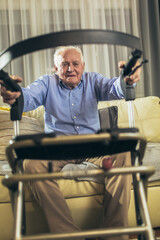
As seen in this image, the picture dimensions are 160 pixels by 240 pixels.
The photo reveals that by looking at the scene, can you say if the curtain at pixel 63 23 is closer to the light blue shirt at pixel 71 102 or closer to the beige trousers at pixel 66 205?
the light blue shirt at pixel 71 102

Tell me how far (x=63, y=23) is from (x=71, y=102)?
62.5 inches

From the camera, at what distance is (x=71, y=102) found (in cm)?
184

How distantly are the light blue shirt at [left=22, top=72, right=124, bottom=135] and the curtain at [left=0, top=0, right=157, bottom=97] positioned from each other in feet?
4.06

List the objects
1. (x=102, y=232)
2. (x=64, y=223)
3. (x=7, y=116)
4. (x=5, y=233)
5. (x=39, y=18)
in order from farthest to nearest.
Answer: (x=39, y=18)
(x=7, y=116)
(x=5, y=233)
(x=64, y=223)
(x=102, y=232)

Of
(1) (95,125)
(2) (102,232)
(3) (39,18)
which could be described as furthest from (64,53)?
(3) (39,18)

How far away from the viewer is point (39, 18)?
123 inches

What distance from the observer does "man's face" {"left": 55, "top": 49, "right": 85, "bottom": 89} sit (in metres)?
1.83

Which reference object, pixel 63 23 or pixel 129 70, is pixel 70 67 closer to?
pixel 129 70

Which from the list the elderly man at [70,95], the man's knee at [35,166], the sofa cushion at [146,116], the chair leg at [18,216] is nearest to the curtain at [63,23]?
the sofa cushion at [146,116]

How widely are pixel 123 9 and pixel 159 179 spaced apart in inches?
78.2

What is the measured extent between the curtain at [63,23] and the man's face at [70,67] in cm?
124

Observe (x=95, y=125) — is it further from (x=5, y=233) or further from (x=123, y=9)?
(x=123, y=9)

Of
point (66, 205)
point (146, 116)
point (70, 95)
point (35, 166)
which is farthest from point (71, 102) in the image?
point (146, 116)

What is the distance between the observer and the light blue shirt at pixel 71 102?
5.95 ft
